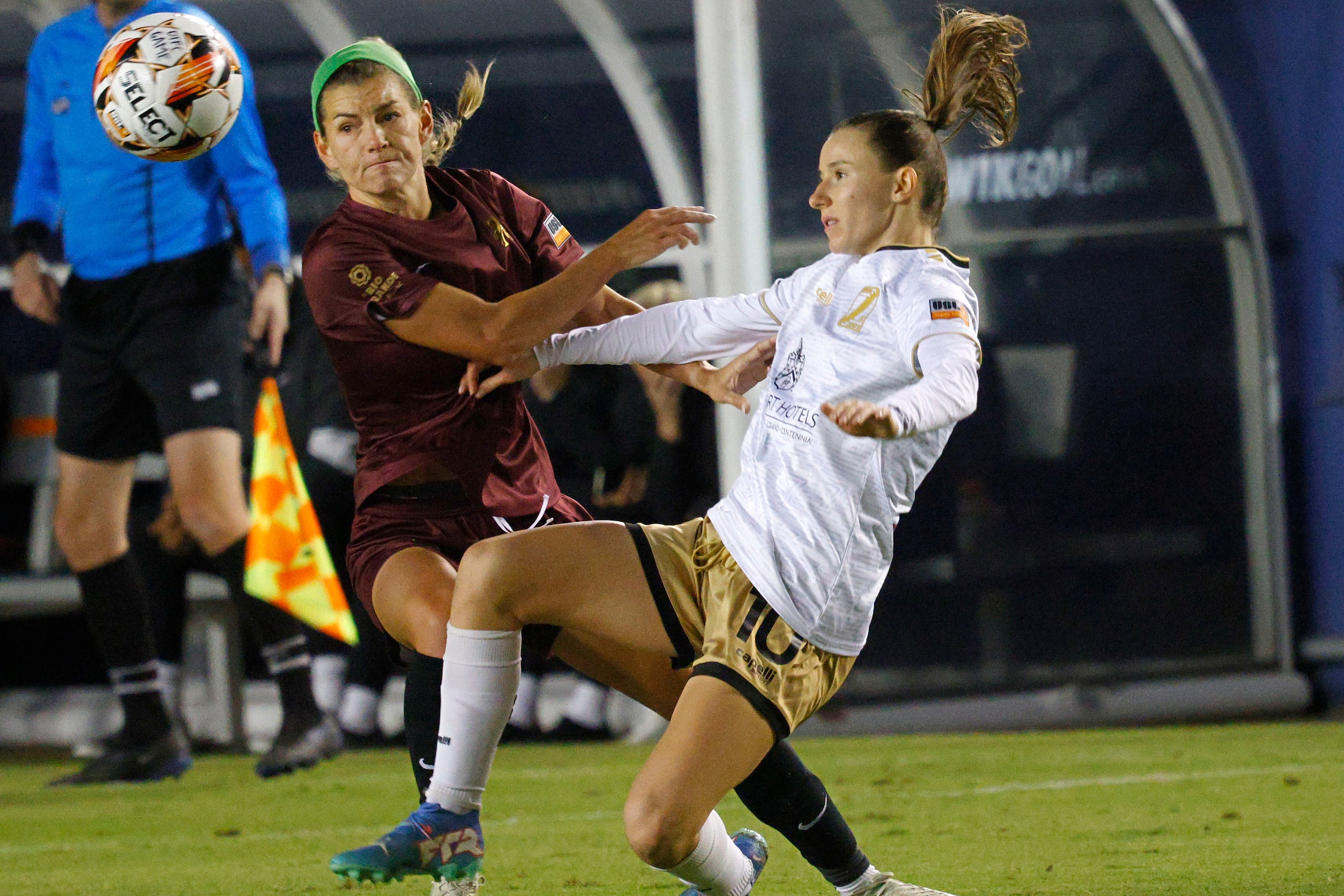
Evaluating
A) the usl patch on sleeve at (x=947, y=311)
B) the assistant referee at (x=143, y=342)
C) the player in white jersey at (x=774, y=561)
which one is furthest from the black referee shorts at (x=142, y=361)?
the usl patch on sleeve at (x=947, y=311)

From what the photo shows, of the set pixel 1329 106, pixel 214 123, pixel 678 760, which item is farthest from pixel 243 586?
pixel 1329 106

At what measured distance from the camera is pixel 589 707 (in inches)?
252

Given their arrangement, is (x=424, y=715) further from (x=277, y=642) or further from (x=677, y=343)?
(x=277, y=642)

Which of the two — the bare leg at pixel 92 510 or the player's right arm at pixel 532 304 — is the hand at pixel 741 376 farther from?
the bare leg at pixel 92 510

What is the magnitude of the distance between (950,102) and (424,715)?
4.61 ft

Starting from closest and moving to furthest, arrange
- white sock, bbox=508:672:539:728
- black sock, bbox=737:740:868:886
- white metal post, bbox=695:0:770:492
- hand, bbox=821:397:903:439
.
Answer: hand, bbox=821:397:903:439, black sock, bbox=737:740:868:886, white metal post, bbox=695:0:770:492, white sock, bbox=508:672:539:728

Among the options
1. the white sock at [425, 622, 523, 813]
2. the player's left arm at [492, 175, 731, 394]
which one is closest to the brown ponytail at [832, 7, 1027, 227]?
the player's left arm at [492, 175, 731, 394]

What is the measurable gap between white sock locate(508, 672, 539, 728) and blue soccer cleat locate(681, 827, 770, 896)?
3312 mm

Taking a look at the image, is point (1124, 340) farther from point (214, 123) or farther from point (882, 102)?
point (214, 123)

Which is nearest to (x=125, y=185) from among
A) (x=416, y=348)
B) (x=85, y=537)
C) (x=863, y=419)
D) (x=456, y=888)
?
(x=85, y=537)

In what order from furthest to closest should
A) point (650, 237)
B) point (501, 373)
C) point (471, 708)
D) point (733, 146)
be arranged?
point (733, 146)
point (501, 373)
point (650, 237)
point (471, 708)

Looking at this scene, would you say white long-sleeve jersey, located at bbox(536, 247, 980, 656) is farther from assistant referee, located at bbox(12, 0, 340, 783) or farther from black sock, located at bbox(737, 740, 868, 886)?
assistant referee, located at bbox(12, 0, 340, 783)

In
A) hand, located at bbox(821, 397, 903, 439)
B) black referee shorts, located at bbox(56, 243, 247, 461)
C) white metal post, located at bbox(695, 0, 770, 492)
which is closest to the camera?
hand, located at bbox(821, 397, 903, 439)

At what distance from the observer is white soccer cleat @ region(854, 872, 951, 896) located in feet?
9.08
